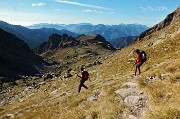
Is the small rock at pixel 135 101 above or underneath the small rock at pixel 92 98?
above

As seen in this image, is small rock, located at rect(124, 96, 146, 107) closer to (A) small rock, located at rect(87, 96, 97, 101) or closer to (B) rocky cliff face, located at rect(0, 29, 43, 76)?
(A) small rock, located at rect(87, 96, 97, 101)

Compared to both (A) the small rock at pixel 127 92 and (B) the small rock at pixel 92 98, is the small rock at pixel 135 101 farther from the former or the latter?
(B) the small rock at pixel 92 98

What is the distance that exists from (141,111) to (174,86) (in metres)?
2.05

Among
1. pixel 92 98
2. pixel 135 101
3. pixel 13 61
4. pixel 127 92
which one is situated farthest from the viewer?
pixel 13 61

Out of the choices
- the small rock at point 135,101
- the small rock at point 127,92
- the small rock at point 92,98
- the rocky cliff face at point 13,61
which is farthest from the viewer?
the rocky cliff face at point 13,61

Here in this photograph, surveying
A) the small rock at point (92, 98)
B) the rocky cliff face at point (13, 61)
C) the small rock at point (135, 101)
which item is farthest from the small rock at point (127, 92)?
the rocky cliff face at point (13, 61)

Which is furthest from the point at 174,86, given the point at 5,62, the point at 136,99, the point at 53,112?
the point at 5,62

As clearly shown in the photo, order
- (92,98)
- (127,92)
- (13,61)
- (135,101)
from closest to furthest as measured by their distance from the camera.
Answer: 1. (135,101)
2. (127,92)
3. (92,98)
4. (13,61)

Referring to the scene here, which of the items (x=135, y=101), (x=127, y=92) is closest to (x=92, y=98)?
(x=127, y=92)

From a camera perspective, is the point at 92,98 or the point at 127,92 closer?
the point at 127,92

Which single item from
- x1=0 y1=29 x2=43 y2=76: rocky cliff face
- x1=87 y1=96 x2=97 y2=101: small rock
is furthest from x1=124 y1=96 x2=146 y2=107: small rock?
x1=0 y1=29 x2=43 y2=76: rocky cliff face

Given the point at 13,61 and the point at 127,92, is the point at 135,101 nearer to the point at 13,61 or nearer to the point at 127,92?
the point at 127,92

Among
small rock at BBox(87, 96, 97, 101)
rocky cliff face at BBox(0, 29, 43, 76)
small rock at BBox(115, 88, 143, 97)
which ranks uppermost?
small rock at BBox(115, 88, 143, 97)

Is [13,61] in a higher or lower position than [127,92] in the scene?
lower
